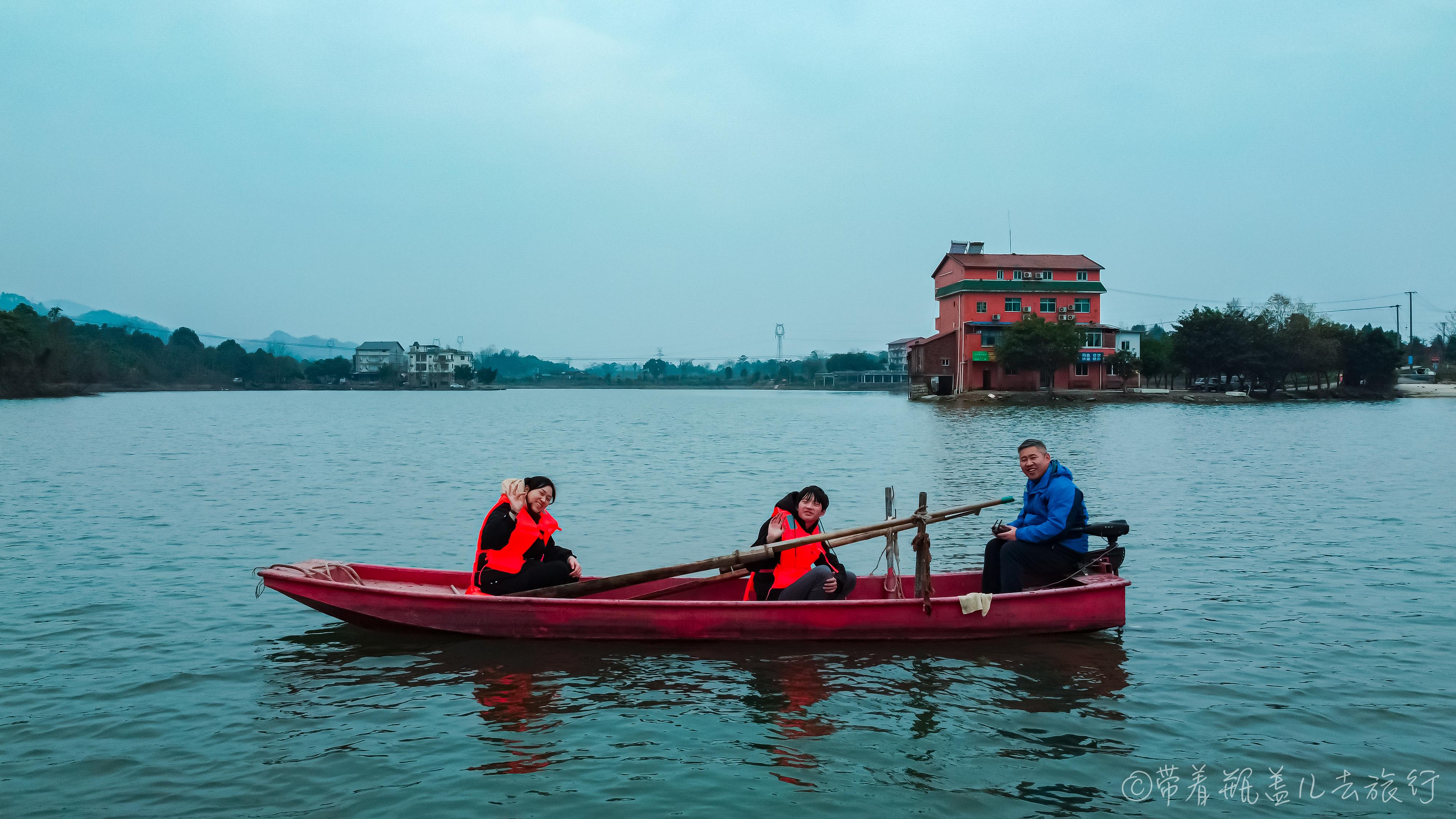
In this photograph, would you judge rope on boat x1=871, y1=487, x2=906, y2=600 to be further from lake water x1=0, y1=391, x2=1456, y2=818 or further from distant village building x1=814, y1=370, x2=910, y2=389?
distant village building x1=814, y1=370, x2=910, y2=389

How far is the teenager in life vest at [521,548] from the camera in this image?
9.41 metres

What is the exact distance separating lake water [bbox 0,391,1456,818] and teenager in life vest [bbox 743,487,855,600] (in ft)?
1.82

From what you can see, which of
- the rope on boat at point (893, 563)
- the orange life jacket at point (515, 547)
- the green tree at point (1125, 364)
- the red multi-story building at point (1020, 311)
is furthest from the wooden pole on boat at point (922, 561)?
the green tree at point (1125, 364)

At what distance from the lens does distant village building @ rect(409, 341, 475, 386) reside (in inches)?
7318

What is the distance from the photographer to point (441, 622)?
31.7 feet

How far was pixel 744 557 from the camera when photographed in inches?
366

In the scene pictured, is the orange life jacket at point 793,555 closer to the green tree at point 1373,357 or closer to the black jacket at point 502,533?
the black jacket at point 502,533

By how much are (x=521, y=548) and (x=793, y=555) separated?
265cm

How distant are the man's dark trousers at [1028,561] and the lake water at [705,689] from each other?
639 mm

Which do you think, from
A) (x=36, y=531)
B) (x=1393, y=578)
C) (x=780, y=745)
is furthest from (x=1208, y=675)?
(x=36, y=531)

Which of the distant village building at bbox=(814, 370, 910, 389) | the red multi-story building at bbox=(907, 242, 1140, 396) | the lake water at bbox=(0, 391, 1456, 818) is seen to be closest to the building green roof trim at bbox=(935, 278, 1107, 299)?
the red multi-story building at bbox=(907, 242, 1140, 396)

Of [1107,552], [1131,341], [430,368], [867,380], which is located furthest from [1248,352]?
[430,368]

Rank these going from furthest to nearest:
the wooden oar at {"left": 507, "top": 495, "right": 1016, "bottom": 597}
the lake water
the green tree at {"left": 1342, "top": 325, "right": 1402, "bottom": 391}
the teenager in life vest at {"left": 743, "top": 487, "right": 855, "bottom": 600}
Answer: the green tree at {"left": 1342, "top": 325, "right": 1402, "bottom": 391} → the teenager in life vest at {"left": 743, "top": 487, "right": 855, "bottom": 600} → the wooden oar at {"left": 507, "top": 495, "right": 1016, "bottom": 597} → the lake water

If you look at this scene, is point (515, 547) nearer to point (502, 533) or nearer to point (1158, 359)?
point (502, 533)
